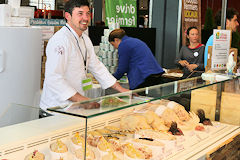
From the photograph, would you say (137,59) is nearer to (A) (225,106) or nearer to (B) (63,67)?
(A) (225,106)

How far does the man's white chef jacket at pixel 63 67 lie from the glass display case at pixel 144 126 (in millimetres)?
678

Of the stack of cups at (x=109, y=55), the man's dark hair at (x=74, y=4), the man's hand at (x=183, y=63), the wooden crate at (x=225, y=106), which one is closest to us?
the man's dark hair at (x=74, y=4)

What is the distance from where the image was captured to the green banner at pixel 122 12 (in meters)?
7.60

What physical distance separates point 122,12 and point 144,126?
5.84m

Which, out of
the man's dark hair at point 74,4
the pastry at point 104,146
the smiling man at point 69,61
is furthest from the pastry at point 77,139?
the man's dark hair at point 74,4

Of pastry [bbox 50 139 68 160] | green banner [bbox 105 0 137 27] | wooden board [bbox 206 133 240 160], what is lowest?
wooden board [bbox 206 133 240 160]

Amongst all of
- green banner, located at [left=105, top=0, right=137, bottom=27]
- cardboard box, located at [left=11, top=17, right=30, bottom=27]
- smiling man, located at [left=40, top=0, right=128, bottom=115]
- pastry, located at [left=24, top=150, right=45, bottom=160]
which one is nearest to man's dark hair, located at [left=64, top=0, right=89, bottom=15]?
smiling man, located at [left=40, top=0, right=128, bottom=115]

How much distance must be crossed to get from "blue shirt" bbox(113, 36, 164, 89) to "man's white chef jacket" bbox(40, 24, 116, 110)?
1597 millimetres

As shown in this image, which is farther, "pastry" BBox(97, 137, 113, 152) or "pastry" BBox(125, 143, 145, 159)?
"pastry" BBox(125, 143, 145, 159)

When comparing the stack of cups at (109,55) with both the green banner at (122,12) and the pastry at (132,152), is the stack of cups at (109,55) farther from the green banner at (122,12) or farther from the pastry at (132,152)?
the pastry at (132,152)

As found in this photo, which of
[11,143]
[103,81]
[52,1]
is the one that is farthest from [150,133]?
[52,1]

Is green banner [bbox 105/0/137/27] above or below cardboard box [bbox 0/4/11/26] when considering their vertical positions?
above

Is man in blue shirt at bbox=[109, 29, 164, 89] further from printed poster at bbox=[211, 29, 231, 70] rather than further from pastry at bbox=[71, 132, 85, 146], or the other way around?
pastry at bbox=[71, 132, 85, 146]

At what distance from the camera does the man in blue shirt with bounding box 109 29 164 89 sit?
4602 millimetres
